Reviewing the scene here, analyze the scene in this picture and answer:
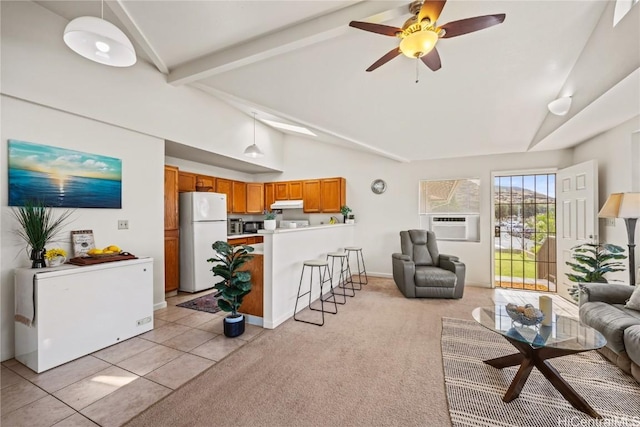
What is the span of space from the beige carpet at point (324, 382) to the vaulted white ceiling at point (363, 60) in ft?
9.03

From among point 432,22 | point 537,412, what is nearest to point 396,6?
point 432,22

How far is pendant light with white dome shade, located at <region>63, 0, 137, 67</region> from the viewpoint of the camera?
162cm

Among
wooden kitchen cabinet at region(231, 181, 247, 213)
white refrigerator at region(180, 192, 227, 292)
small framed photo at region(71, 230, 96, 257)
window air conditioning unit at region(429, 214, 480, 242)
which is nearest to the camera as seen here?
small framed photo at region(71, 230, 96, 257)

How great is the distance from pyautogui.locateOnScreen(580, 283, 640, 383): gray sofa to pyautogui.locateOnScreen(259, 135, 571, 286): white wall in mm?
2232

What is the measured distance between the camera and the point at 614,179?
332 cm

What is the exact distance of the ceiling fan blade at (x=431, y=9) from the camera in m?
1.57

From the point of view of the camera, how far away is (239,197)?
19.3ft

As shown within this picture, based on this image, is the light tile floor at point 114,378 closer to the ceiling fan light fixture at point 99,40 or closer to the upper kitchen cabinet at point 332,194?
the ceiling fan light fixture at point 99,40

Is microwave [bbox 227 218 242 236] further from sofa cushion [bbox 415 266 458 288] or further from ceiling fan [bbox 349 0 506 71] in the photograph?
ceiling fan [bbox 349 0 506 71]

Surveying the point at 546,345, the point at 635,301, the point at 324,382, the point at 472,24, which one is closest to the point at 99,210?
the point at 324,382

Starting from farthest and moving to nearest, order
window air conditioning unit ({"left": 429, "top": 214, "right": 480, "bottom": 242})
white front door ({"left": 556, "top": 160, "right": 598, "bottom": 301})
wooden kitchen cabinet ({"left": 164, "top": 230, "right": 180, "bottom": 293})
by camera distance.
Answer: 1. window air conditioning unit ({"left": 429, "top": 214, "right": 480, "bottom": 242})
2. wooden kitchen cabinet ({"left": 164, "top": 230, "right": 180, "bottom": 293})
3. white front door ({"left": 556, "top": 160, "right": 598, "bottom": 301})

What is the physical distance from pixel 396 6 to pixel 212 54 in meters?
2.00

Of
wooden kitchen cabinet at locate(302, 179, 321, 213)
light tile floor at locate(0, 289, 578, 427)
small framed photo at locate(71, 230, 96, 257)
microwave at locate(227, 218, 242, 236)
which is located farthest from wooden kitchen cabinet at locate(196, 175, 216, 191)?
light tile floor at locate(0, 289, 578, 427)

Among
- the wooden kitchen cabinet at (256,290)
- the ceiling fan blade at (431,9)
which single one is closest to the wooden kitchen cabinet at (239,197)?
the wooden kitchen cabinet at (256,290)
